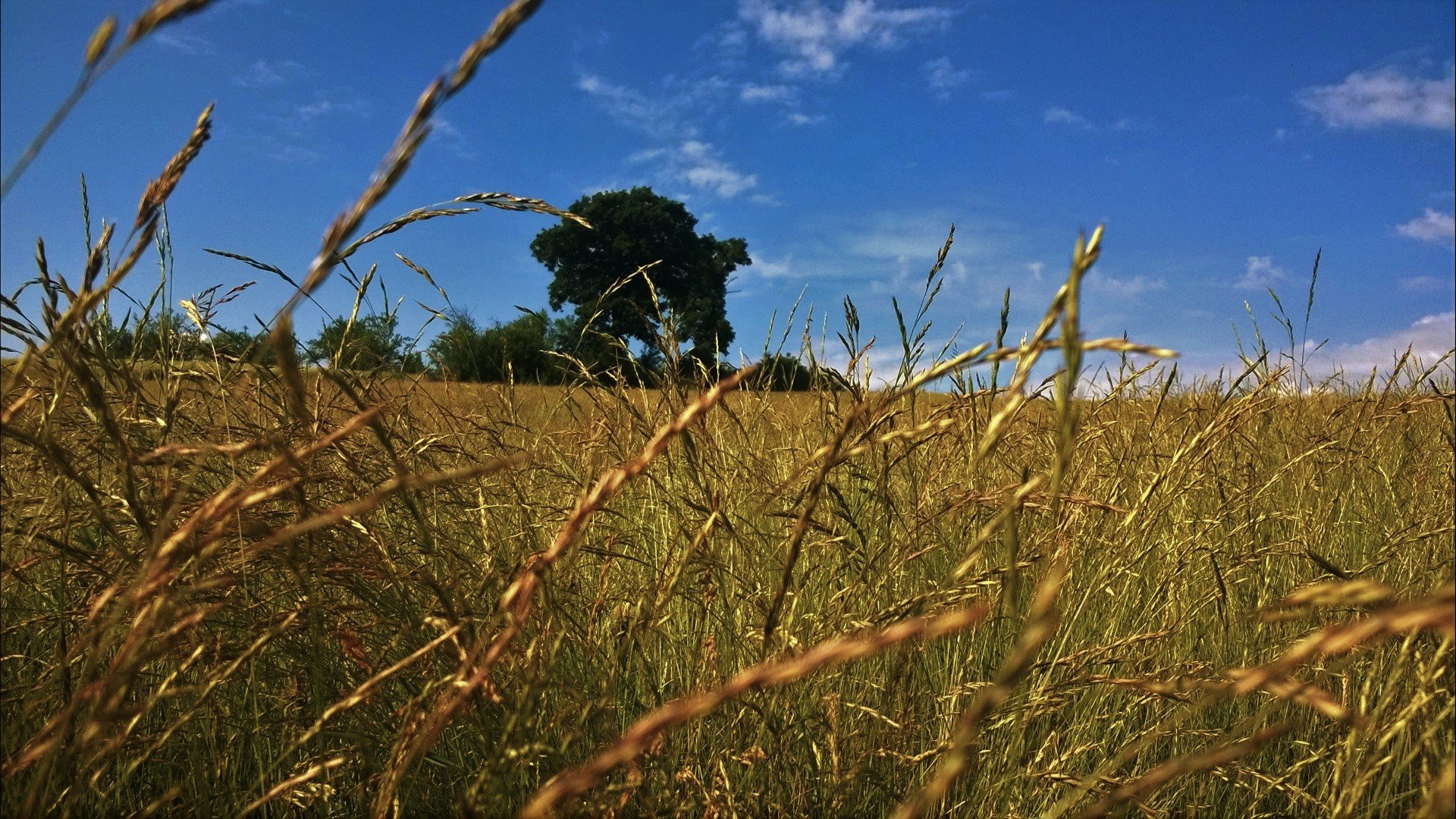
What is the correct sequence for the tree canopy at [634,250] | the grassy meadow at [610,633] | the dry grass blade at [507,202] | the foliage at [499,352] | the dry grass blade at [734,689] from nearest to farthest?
the dry grass blade at [734,689], the grassy meadow at [610,633], the dry grass blade at [507,202], the foliage at [499,352], the tree canopy at [634,250]

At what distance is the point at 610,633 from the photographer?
204 cm

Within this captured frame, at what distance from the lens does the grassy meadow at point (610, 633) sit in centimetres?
95

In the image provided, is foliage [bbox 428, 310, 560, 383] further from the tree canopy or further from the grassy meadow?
the tree canopy

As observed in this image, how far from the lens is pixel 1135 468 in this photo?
288 cm

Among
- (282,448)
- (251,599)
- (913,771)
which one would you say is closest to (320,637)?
(251,599)

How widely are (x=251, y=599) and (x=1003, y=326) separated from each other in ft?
4.71

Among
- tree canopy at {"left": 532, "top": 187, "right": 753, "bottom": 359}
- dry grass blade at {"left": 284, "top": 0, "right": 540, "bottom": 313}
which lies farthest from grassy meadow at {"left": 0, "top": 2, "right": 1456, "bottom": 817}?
tree canopy at {"left": 532, "top": 187, "right": 753, "bottom": 359}

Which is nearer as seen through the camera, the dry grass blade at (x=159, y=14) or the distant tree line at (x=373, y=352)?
the dry grass blade at (x=159, y=14)

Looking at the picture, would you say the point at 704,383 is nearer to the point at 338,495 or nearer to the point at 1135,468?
the point at 338,495

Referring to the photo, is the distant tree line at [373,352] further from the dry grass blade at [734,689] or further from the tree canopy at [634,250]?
the tree canopy at [634,250]

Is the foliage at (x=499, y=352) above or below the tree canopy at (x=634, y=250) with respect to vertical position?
below

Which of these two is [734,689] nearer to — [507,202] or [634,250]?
[507,202]

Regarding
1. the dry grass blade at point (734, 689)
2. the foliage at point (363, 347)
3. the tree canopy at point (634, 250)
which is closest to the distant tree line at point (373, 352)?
the foliage at point (363, 347)

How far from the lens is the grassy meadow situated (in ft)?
3.11
